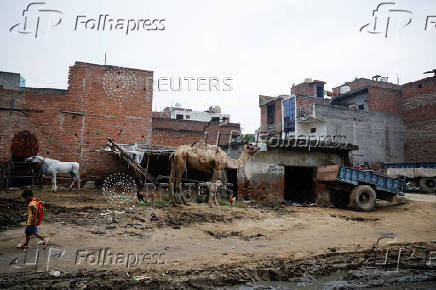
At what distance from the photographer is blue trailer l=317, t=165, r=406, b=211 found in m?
14.1

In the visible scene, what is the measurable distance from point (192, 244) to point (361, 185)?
10.8 meters

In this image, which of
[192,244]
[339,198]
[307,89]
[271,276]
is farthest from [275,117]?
[271,276]

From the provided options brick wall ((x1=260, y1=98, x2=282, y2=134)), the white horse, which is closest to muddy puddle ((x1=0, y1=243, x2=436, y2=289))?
the white horse

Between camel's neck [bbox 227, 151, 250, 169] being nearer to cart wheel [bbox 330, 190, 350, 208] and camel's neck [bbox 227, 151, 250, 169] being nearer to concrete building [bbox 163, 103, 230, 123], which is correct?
cart wheel [bbox 330, 190, 350, 208]

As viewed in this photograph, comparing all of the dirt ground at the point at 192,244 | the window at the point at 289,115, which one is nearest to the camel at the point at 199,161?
the dirt ground at the point at 192,244

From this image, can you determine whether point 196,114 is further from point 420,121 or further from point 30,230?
point 30,230

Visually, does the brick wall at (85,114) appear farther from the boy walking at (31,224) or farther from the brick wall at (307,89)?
the brick wall at (307,89)

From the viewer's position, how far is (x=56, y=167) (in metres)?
16.3

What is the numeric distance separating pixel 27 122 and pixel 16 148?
1.76 meters

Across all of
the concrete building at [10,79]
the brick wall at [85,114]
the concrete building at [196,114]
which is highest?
the concrete building at [196,114]

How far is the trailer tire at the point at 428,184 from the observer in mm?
21562

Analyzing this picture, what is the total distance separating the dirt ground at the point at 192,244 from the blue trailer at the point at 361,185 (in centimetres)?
219

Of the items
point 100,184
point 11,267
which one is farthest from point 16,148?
point 11,267

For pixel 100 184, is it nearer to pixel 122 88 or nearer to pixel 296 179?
pixel 122 88
